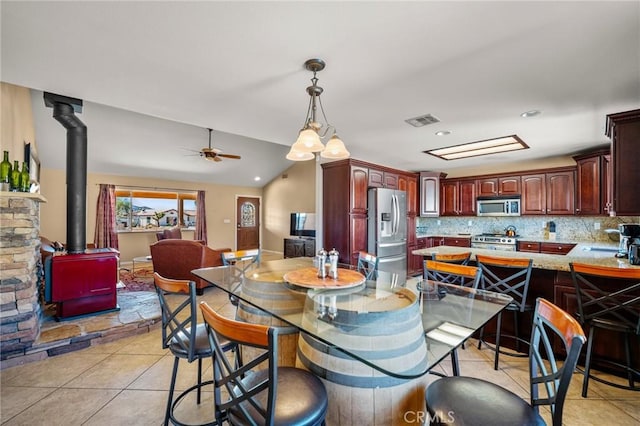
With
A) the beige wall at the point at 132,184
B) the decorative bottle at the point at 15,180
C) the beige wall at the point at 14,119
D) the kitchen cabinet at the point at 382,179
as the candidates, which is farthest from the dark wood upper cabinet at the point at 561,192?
the beige wall at the point at 132,184

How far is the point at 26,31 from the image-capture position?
5.27ft

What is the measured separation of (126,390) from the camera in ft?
Answer: 6.60

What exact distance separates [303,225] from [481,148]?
462 cm

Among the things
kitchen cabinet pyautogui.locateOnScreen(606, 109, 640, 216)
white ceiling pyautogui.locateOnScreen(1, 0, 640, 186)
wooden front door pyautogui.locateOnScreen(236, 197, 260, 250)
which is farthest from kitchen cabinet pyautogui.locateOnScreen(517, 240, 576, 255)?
wooden front door pyautogui.locateOnScreen(236, 197, 260, 250)

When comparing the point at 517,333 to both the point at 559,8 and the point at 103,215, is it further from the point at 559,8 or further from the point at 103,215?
the point at 103,215

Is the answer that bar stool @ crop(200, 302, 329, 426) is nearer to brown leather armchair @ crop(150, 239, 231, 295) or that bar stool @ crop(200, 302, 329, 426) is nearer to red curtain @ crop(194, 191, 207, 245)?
brown leather armchair @ crop(150, 239, 231, 295)

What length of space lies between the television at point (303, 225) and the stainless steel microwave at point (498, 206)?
3.81 meters

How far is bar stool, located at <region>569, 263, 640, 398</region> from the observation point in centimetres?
184

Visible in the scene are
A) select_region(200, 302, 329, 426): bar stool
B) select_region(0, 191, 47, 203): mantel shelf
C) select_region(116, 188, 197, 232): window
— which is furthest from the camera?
select_region(116, 188, 197, 232): window

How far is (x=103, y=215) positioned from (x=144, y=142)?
2.23 m

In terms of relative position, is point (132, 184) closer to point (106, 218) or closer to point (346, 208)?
point (106, 218)

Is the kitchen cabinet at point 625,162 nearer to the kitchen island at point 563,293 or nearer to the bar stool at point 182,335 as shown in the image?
the kitchen island at point 563,293

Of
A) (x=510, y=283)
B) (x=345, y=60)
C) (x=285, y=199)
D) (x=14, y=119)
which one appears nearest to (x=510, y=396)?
(x=510, y=283)

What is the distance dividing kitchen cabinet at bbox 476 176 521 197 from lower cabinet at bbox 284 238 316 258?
387 centimetres
